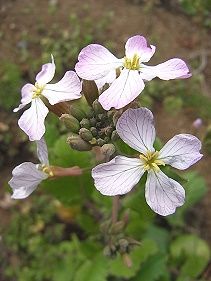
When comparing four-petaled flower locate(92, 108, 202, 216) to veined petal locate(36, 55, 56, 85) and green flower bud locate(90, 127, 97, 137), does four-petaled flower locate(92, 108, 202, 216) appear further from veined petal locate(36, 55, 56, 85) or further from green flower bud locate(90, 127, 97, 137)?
veined petal locate(36, 55, 56, 85)

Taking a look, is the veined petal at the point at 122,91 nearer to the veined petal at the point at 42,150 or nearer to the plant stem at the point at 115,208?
the veined petal at the point at 42,150

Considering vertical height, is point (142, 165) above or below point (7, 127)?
above

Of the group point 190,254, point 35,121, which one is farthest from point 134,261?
point 35,121

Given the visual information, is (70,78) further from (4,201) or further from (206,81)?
(206,81)

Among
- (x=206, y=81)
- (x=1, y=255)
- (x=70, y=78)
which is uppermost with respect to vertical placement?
(x=70, y=78)

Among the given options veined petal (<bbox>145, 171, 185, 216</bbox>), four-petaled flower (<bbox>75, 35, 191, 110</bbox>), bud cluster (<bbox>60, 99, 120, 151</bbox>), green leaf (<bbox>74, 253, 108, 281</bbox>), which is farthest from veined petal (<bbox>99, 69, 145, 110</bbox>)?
green leaf (<bbox>74, 253, 108, 281</bbox>)

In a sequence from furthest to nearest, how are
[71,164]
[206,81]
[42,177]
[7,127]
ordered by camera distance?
[206,81] → [7,127] → [71,164] → [42,177]

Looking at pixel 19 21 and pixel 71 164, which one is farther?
pixel 19 21

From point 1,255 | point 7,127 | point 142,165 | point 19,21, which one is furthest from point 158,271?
point 19,21
